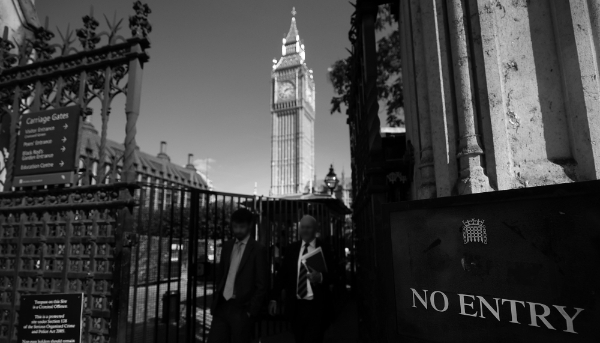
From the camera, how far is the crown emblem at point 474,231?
4.47 feet

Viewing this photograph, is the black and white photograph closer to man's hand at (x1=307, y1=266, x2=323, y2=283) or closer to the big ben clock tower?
man's hand at (x1=307, y1=266, x2=323, y2=283)

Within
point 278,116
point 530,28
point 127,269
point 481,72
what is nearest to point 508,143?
point 481,72

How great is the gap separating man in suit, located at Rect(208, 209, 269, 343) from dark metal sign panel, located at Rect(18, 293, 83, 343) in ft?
6.36

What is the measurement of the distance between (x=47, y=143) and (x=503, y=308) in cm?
600

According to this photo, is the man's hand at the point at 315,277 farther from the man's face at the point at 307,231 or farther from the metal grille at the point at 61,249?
the metal grille at the point at 61,249

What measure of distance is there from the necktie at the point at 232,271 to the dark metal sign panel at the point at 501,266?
2523mm

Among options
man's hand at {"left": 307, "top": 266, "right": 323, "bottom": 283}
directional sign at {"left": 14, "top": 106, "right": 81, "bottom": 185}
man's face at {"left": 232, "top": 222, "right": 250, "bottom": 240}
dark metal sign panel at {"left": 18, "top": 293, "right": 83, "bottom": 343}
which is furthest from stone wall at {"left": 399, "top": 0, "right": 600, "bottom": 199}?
directional sign at {"left": 14, "top": 106, "right": 81, "bottom": 185}

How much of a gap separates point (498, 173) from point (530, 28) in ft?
3.39

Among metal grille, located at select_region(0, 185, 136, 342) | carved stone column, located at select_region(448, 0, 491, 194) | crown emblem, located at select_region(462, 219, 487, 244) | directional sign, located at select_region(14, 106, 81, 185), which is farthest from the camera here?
directional sign, located at select_region(14, 106, 81, 185)

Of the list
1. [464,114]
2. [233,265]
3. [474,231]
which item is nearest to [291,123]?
[233,265]

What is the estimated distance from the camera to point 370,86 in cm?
332

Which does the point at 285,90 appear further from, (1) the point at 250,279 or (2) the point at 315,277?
(1) the point at 250,279

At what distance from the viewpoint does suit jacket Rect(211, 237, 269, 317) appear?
366 cm

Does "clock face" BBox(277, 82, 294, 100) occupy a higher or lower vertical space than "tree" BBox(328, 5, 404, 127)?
higher
